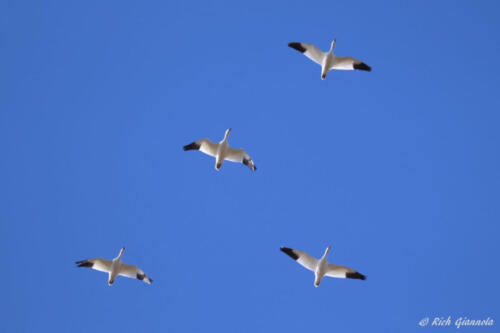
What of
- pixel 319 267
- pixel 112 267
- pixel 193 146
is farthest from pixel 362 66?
pixel 112 267

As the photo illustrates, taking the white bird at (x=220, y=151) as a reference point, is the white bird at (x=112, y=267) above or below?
below

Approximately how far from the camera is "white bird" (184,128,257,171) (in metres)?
36.5

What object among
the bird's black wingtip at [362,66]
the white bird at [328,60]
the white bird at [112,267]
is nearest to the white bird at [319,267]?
the white bird at [112,267]

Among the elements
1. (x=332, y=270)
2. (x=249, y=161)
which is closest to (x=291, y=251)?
(x=332, y=270)

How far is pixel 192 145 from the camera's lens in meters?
36.5

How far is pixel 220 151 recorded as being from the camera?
36500 mm

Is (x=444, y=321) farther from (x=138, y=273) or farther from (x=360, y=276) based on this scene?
Result: (x=138, y=273)

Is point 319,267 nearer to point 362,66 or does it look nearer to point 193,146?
point 193,146

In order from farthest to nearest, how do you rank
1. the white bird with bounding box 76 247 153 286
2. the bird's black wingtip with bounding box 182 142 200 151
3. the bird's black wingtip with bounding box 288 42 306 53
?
the white bird with bounding box 76 247 153 286 → the bird's black wingtip with bounding box 182 142 200 151 → the bird's black wingtip with bounding box 288 42 306 53

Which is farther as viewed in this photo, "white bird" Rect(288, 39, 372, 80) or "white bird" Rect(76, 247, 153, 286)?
"white bird" Rect(76, 247, 153, 286)

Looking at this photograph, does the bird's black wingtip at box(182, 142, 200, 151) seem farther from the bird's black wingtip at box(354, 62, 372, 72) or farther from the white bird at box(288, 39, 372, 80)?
the bird's black wingtip at box(354, 62, 372, 72)

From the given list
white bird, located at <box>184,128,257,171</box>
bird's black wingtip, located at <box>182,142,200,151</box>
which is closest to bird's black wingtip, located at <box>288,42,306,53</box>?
white bird, located at <box>184,128,257,171</box>

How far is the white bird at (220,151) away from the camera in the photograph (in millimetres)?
36469

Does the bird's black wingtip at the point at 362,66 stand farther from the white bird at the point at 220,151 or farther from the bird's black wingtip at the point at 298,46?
the white bird at the point at 220,151
